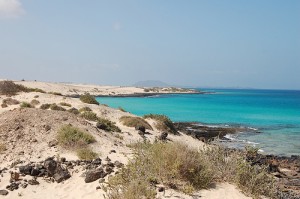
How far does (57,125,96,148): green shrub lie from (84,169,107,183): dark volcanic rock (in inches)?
174

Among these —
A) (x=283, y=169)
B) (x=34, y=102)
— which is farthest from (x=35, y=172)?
(x=34, y=102)

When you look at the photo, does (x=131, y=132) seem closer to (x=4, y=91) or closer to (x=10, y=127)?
(x=10, y=127)

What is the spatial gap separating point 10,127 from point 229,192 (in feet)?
40.5

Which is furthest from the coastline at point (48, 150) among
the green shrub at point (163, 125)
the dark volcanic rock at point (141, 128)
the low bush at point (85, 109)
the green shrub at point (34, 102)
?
the green shrub at point (34, 102)

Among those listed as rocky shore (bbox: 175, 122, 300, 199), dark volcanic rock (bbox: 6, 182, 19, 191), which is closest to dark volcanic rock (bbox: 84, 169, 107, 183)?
dark volcanic rock (bbox: 6, 182, 19, 191)

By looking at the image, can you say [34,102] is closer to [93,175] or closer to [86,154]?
[86,154]

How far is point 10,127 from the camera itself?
19.4 metres

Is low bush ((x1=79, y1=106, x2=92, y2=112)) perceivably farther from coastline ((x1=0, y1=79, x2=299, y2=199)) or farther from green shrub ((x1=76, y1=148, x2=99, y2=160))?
green shrub ((x1=76, y1=148, x2=99, y2=160))

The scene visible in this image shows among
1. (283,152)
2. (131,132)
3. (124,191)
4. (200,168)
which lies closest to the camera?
(124,191)

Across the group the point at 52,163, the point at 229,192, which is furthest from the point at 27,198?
A: the point at 229,192

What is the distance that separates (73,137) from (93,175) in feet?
16.9

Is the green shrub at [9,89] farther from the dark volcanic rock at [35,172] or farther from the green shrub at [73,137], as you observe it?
the dark volcanic rock at [35,172]

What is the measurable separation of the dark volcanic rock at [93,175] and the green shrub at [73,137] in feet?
14.5

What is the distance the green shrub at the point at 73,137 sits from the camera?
17906 mm
